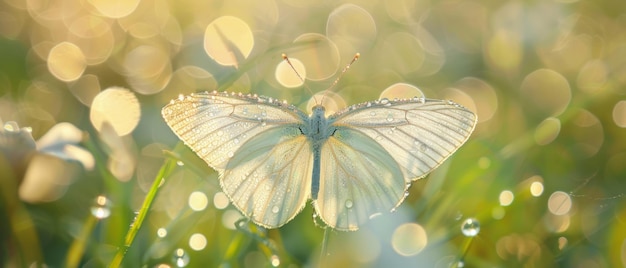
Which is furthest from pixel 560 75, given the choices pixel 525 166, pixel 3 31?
pixel 3 31

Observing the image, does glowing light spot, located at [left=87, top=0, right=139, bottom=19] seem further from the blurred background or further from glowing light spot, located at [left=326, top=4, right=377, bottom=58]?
glowing light spot, located at [left=326, top=4, right=377, bottom=58]

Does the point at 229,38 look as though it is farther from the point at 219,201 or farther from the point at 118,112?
the point at 219,201

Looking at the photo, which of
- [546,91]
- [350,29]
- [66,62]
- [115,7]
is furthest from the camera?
[115,7]

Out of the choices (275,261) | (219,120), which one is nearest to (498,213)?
(275,261)

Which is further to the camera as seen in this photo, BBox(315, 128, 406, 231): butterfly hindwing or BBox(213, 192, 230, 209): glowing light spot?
BBox(213, 192, 230, 209): glowing light spot

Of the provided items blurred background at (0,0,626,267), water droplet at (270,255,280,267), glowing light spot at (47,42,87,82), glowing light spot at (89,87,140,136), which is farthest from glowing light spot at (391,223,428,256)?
glowing light spot at (47,42,87,82)

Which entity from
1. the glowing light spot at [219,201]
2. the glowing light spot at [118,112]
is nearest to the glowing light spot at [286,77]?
the glowing light spot at [118,112]
